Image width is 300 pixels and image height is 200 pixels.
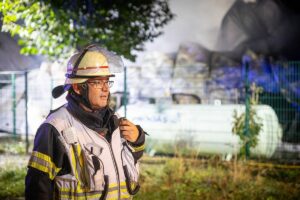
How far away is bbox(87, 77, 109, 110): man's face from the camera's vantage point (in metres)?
1.98

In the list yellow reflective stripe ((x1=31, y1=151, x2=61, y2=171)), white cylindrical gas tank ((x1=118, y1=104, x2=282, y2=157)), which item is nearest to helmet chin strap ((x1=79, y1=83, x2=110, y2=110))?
yellow reflective stripe ((x1=31, y1=151, x2=61, y2=171))

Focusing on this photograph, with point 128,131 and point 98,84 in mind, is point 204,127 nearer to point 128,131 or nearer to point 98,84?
point 128,131

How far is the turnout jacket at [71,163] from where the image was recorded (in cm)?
177

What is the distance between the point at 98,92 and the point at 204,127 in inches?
238

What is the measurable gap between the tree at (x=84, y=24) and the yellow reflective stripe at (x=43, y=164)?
4.61 meters

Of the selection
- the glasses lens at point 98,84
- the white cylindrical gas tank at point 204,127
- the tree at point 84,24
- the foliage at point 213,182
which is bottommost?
the foliage at point 213,182

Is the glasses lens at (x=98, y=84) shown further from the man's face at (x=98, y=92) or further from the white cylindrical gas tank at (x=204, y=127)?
the white cylindrical gas tank at (x=204, y=127)

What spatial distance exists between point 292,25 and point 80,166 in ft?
45.9

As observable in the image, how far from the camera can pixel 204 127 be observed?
25.7 ft

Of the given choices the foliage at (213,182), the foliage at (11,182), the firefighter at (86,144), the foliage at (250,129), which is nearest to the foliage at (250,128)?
the foliage at (250,129)

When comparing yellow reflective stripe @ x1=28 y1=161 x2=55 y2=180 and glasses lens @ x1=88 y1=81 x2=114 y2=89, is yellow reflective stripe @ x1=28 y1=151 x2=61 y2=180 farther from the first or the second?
glasses lens @ x1=88 y1=81 x2=114 y2=89

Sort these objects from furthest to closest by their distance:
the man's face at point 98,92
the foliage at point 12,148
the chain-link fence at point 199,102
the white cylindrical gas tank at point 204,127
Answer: the foliage at point 12,148 < the chain-link fence at point 199,102 < the white cylindrical gas tank at point 204,127 < the man's face at point 98,92

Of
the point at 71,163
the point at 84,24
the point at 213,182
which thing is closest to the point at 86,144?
the point at 71,163

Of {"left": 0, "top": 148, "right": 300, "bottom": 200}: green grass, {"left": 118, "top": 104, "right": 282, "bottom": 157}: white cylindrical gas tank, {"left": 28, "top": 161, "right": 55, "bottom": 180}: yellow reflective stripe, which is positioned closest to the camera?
{"left": 28, "top": 161, "right": 55, "bottom": 180}: yellow reflective stripe
